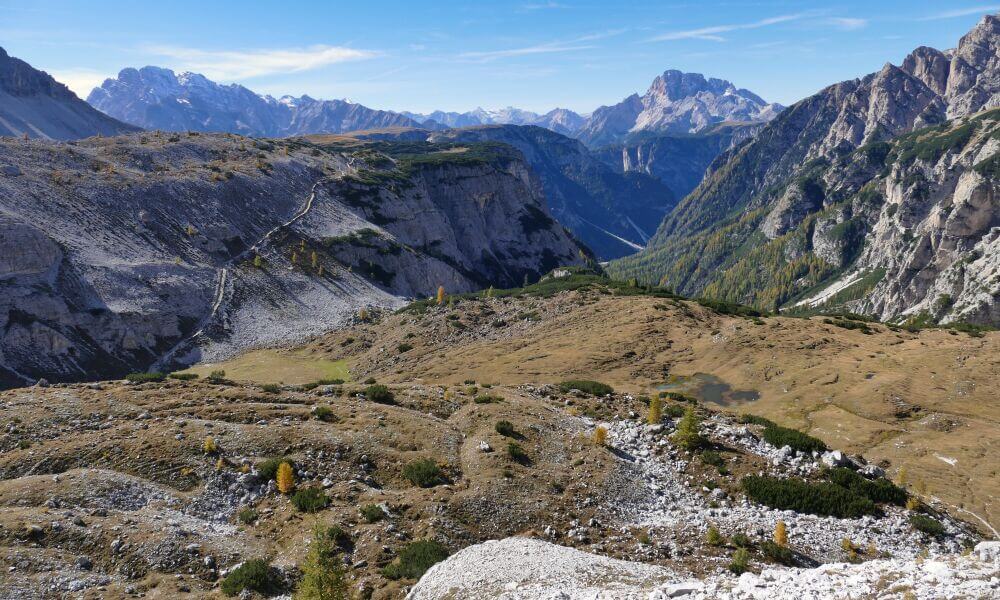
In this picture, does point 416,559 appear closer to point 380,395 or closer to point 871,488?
point 380,395

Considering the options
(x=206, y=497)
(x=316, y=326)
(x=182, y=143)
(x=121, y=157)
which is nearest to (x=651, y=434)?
(x=206, y=497)

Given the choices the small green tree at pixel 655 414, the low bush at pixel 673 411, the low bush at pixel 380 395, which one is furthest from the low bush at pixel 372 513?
the low bush at pixel 673 411

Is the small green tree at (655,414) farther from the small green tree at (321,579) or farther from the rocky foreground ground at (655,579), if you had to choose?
the small green tree at (321,579)

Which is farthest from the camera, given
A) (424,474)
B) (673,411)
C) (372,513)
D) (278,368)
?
(278,368)

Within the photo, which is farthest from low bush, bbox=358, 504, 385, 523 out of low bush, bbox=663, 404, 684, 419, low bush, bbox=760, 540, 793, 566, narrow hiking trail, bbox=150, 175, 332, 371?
narrow hiking trail, bbox=150, 175, 332, 371

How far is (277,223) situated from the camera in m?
145

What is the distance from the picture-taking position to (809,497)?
3441 centimetres

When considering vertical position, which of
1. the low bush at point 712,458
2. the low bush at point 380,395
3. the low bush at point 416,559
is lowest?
the low bush at point 712,458

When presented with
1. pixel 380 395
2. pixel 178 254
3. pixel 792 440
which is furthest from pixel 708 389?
pixel 178 254

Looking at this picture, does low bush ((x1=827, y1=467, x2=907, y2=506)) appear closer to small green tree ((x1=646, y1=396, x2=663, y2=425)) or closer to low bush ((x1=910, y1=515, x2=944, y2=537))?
low bush ((x1=910, y1=515, x2=944, y2=537))

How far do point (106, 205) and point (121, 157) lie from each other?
29979 millimetres

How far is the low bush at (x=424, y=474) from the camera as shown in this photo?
114ft

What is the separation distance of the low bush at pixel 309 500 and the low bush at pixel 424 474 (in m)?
5.35

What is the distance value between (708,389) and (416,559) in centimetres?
5186
